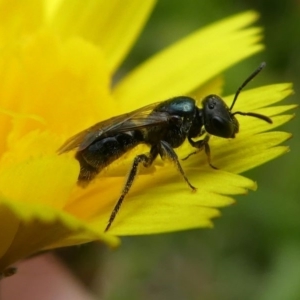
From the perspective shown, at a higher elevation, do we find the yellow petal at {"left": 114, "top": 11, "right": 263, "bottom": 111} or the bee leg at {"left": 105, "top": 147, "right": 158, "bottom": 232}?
the bee leg at {"left": 105, "top": 147, "right": 158, "bottom": 232}

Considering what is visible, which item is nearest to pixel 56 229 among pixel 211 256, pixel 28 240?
pixel 28 240

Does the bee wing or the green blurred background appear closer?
the bee wing

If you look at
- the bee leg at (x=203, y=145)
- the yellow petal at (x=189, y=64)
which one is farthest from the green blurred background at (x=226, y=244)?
the bee leg at (x=203, y=145)

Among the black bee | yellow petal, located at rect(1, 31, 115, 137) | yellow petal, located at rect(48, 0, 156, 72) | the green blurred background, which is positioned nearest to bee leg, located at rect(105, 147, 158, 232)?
the black bee

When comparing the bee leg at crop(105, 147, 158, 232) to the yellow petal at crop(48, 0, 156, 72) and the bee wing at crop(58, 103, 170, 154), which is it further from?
the yellow petal at crop(48, 0, 156, 72)

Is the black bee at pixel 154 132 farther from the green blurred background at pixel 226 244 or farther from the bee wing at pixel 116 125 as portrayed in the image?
the green blurred background at pixel 226 244

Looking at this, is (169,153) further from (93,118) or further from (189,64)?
(189,64)

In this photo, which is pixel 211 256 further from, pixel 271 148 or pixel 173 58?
pixel 271 148
